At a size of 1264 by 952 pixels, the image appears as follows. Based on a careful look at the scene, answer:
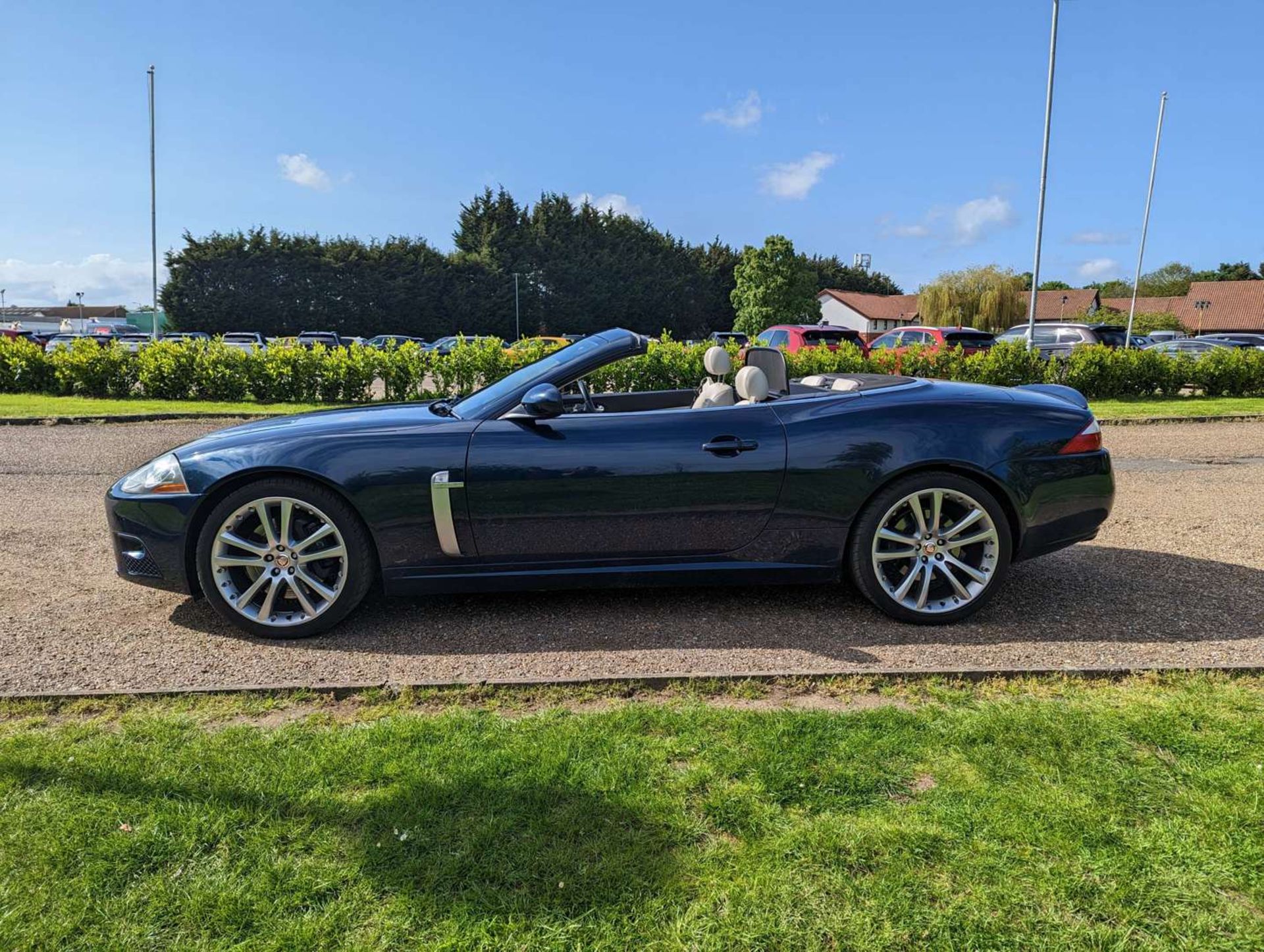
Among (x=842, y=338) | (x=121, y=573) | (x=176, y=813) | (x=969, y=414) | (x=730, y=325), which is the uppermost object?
(x=730, y=325)

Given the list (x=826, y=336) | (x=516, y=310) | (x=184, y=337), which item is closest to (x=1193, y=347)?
(x=826, y=336)

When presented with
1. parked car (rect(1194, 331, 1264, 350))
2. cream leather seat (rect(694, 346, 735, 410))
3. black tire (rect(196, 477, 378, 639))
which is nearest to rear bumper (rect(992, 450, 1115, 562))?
cream leather seat (rect(694, 346, 735, 410))

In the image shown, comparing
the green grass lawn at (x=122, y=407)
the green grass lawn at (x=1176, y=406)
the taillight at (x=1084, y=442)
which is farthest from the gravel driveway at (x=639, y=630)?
the green grass lawn at (x=1176, y=406)

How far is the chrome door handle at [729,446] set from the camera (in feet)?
12.4

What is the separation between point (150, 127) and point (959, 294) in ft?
142

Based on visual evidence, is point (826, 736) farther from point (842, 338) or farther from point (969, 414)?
point (842, 338)

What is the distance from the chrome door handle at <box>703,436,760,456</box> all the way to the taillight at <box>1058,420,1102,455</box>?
156cm

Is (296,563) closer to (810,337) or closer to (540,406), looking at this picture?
(540,406)

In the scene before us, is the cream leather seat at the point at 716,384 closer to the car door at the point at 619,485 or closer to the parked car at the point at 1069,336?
the car door at the point at 619,485

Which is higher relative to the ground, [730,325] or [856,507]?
[730,325]

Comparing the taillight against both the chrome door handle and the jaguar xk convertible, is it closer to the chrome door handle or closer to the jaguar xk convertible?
the jaguar xk convertible

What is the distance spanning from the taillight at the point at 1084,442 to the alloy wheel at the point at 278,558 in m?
3.52

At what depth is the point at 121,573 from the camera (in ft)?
12.6

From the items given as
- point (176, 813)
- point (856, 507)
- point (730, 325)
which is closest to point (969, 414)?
point (856, 507)
